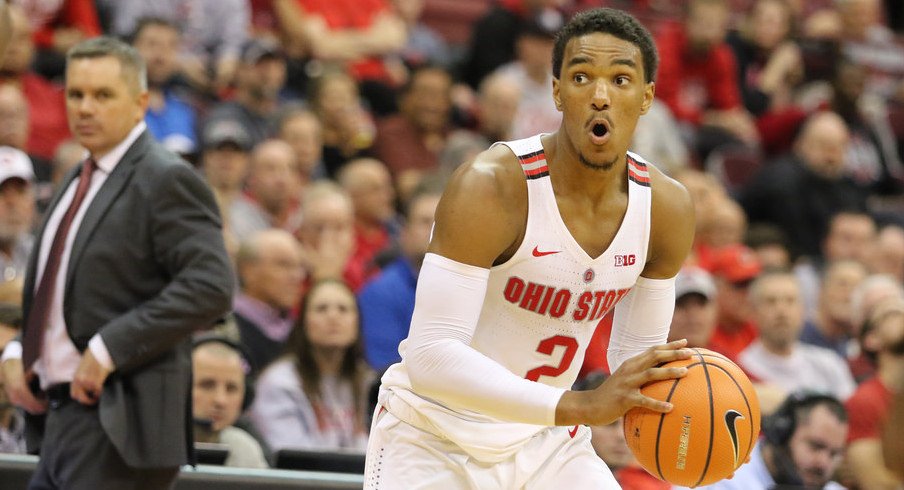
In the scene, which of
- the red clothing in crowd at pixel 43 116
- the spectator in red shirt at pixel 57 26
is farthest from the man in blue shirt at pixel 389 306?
the spectator in red shirt at pixel 57 26

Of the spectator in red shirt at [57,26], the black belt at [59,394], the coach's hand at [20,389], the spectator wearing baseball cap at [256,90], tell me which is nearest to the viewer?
the black belt at [59,394]

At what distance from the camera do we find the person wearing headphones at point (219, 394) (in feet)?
19.1

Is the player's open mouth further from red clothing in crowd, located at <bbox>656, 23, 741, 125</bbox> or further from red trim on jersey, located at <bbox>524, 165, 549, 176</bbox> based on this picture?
red clothing in crowd, located at <bbox>656, 23, 741, 125</bbox>

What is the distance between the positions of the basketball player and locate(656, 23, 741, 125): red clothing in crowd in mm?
7974

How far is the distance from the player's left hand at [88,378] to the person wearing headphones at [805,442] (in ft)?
10.7

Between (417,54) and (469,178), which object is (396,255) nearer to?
(417,54)

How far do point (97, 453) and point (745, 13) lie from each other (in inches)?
419

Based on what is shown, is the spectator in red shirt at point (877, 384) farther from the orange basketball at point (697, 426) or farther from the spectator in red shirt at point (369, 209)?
the orange basketball at point (697, 426)

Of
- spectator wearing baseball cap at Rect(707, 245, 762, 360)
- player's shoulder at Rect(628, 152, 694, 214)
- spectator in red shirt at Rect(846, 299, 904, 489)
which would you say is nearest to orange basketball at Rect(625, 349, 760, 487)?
player's shoulder at Rect(628, 152, 694, 214)

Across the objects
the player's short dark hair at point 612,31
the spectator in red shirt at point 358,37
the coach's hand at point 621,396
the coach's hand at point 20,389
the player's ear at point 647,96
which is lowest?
the coach's hand at point 20,389

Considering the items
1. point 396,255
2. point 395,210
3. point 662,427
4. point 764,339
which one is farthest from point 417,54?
point 662,427

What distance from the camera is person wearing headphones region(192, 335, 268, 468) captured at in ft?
19.1

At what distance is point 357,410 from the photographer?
6684 mm

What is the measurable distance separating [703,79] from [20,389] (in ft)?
27.6
